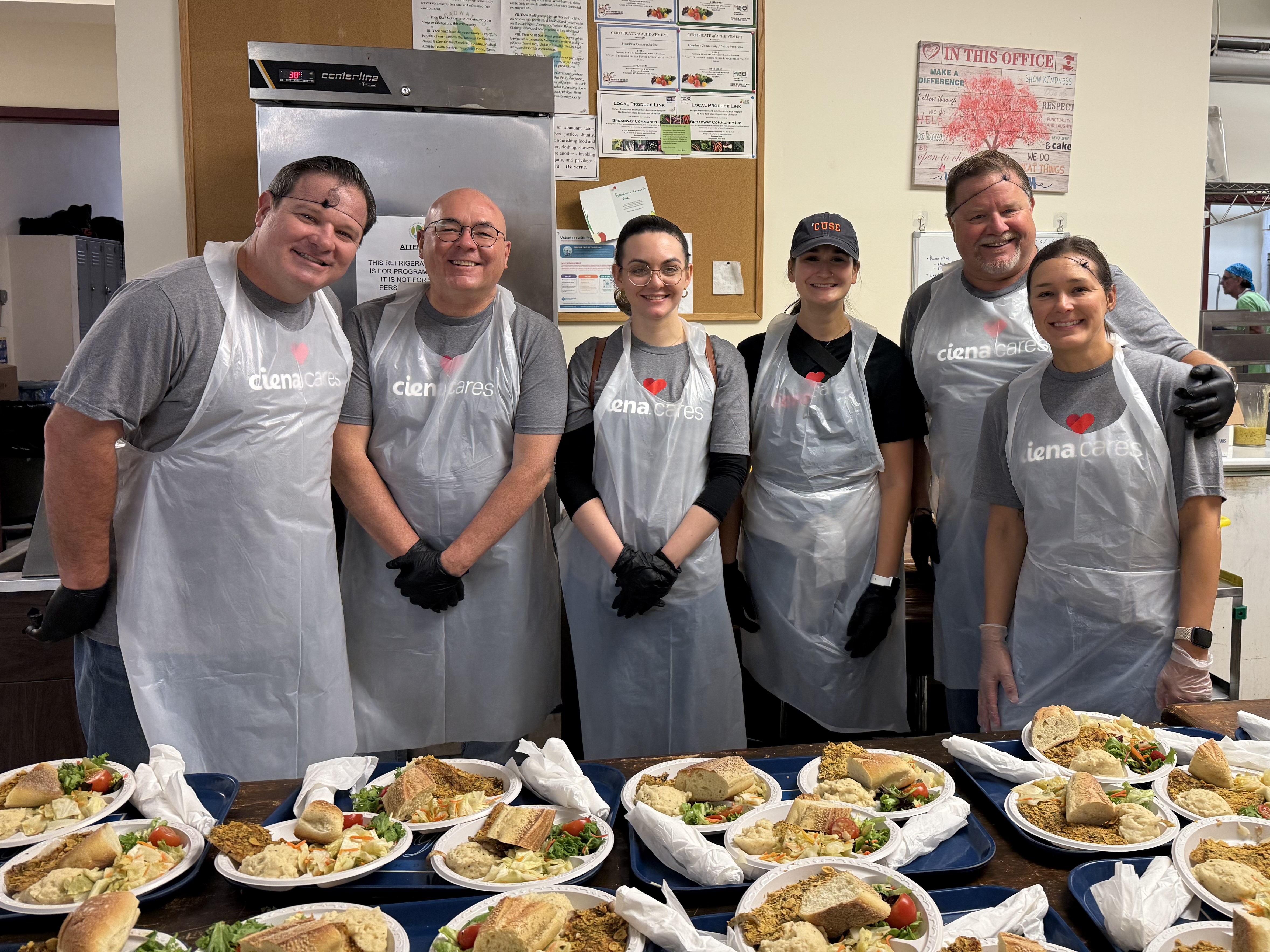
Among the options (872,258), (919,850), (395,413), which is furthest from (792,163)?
(919,850)

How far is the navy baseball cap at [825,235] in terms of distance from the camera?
7.15 feet

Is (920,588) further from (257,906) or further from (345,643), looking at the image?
(257,906)

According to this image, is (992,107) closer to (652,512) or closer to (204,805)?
(652,512)

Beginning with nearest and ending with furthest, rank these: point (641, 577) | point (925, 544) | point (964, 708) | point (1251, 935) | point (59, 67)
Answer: point (1251, 935), point (641, 577), point (964, 708), point (925, 544), point (59, 67)

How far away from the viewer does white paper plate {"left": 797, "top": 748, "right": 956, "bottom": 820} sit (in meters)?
1.24

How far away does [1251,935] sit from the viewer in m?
0.92

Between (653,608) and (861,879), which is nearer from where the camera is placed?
(861,879)

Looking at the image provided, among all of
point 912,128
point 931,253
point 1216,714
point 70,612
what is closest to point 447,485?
point 70,612

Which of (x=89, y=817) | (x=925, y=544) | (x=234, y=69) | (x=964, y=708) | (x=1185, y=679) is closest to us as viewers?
(x=89, y=817)

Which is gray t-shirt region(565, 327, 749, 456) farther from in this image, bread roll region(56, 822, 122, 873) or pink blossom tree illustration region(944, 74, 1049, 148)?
pink blossom tree illustration region(944, 74, 1049, 148)

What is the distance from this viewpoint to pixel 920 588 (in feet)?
8.73

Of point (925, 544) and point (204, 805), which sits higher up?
point (925, 544)

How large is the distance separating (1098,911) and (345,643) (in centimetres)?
155

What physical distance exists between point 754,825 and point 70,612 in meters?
1.37
